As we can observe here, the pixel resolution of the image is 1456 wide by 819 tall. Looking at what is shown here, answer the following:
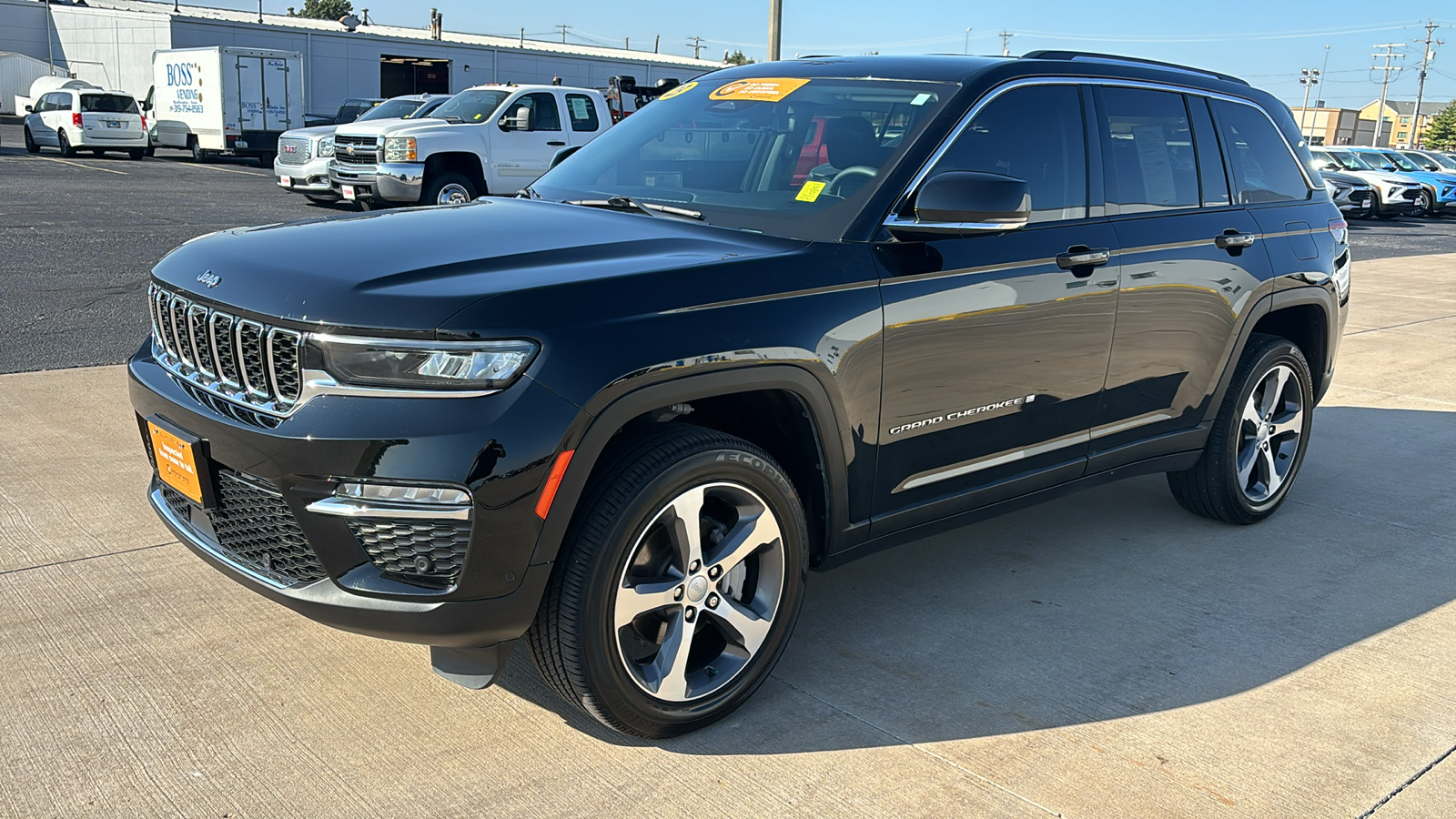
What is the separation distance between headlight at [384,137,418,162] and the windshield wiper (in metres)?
11.9

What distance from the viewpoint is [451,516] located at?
8.82 ft

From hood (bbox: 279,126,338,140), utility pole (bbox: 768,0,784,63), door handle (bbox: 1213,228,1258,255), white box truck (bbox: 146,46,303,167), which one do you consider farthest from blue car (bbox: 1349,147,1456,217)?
door handle (bbox: 1213,228,1258,255)

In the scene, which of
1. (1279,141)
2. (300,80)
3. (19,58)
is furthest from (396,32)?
(1279,141)

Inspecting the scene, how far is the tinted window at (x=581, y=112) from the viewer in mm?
16859

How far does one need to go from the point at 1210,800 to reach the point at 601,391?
5.97 ft

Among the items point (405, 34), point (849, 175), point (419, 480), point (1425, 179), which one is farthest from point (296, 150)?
point (405, 34)

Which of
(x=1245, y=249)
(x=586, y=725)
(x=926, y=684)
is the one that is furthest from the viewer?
(x=1245, y=249)

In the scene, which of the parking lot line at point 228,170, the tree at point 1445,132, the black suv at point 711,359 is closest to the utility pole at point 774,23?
the parking lot line at point 228,170

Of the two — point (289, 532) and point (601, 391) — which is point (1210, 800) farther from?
point (289, 532)

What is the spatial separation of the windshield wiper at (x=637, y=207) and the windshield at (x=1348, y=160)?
31512mm

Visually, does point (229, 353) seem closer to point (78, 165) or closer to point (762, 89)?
point (762, 89)

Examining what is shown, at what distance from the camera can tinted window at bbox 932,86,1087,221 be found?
153 inches

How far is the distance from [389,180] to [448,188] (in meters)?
0.81

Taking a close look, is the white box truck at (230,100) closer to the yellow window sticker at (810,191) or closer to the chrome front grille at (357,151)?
the chrome front grille at (357,151)
